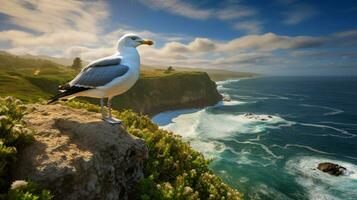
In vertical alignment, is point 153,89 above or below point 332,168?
above

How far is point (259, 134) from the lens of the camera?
74.3m

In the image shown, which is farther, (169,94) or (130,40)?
(169,94)

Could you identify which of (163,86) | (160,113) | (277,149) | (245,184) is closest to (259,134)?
(277,149)

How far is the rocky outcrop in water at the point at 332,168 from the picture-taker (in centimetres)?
4644

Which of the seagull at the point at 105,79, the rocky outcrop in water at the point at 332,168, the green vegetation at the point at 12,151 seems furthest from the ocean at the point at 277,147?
the green vegetation at the point at 12,151

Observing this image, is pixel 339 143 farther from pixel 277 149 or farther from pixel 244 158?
pixel 244 158

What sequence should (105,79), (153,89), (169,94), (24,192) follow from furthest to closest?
(169,94), (153,89), (105,79), (24,192)

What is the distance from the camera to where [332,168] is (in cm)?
4719

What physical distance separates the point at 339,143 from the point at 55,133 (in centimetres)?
7298

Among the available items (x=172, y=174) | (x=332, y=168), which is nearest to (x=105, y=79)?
(x=172, y=174)

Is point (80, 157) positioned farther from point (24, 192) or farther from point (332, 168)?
point (332, 168)

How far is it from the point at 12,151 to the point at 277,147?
205 feet

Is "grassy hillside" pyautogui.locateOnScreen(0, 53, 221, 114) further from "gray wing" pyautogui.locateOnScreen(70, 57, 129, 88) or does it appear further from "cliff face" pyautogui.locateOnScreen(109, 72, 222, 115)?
"gray wing" pyautogui.locateOnScreen(70, 57, 129, 88)

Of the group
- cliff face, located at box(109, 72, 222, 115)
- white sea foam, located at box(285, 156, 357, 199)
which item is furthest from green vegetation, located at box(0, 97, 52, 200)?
cliff face, located at box(109, 72, 222, 115)
